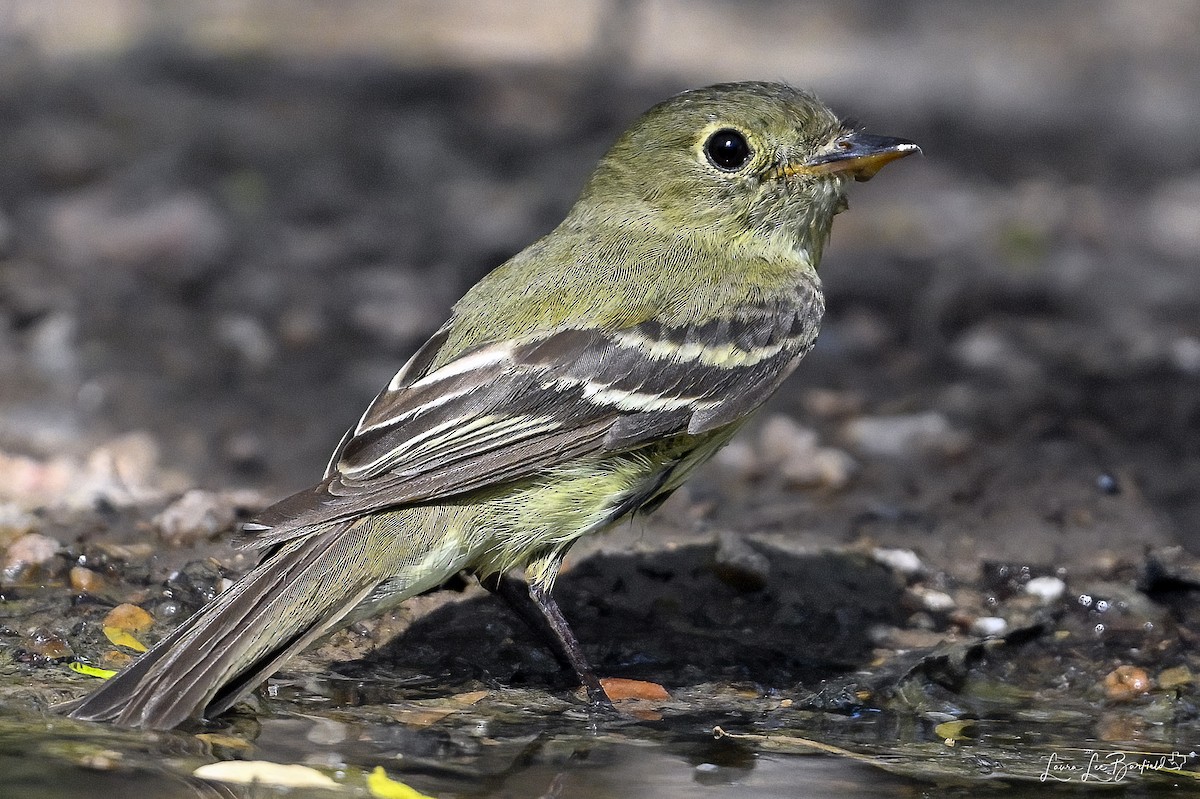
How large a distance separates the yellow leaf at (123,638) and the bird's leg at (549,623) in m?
1.07

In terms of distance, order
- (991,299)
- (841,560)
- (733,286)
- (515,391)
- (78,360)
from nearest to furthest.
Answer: (515,391) < (733,286) < (841,560) < (78,360) < (991,299)

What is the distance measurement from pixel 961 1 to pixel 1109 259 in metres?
6.32

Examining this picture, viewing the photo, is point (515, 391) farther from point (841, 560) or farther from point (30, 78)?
point (30, 78)

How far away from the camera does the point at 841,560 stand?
19.5ft

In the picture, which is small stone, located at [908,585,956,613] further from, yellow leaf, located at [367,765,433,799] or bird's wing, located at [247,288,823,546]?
yellow leaf, located at [367,765,433,799]

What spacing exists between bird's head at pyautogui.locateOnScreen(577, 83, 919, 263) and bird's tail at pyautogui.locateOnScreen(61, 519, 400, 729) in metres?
1.69

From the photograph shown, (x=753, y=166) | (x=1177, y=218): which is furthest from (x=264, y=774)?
(x=1177, y=218)

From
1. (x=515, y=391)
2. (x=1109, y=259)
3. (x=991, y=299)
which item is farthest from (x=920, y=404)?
(x=515, y=391)

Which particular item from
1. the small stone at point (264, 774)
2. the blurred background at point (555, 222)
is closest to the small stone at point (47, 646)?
the small stone at point (264, 774)

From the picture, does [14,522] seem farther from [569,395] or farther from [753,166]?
[753,166]

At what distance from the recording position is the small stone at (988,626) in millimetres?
5430

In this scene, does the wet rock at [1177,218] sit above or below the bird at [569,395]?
below

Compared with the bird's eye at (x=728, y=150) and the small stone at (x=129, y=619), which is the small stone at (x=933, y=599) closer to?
the bird's eye at (x=728, y=150)

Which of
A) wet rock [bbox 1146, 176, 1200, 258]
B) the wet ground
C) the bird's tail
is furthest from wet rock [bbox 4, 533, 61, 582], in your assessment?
wet rock [bbox 1146, 176, 1200, 258]
